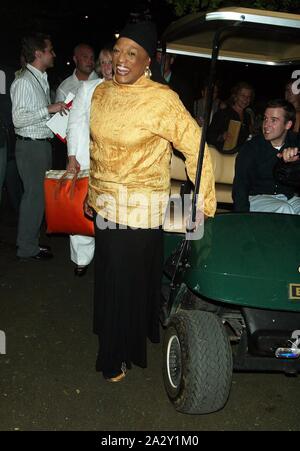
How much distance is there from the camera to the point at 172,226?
3.68 m

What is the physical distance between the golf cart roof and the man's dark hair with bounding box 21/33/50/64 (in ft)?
4.03

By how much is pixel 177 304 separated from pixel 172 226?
2.02 feet

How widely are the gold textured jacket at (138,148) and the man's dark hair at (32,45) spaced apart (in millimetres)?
2182

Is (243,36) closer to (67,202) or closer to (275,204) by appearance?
(275,204)

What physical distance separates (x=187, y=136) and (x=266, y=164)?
1.35 m

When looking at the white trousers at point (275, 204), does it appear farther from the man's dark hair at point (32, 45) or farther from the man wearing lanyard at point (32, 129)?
the man's dark hair at point (32, 45)

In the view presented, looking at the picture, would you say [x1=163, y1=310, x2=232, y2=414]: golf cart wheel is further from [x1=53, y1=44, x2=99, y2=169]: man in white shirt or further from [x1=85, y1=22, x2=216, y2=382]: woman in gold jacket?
[x1=53, y1=44, x2=99, y2=169]: man in white shirt

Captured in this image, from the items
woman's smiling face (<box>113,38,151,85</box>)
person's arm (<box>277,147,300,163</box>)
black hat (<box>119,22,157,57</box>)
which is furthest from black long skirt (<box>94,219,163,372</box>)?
person's arm (<box>277,147,300,163</box>)

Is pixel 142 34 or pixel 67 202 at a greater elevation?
Answer: pixel 142 34

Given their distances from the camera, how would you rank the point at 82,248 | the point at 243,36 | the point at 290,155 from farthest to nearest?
the point at 82,248 < the point at 243,36 < the point at 290,155

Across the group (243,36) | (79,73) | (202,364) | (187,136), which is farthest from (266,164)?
(79,73)

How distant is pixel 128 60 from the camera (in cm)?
284

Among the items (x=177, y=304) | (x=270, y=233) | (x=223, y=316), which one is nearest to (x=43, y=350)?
(x=177, y=304)

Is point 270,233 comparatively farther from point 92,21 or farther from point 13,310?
point 92,21
